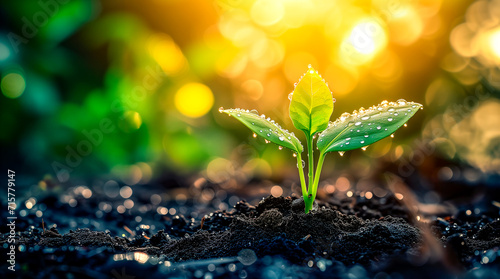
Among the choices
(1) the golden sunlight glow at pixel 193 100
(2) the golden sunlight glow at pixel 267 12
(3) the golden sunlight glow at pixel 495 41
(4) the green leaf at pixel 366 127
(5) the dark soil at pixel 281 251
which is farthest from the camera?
(3) the golden sunlight glow at pixel 495 41

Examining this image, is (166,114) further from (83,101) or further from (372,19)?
(372,19)

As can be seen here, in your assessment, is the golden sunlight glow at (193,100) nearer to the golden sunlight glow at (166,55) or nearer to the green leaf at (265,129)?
the golden sunlight glow at (166,55)

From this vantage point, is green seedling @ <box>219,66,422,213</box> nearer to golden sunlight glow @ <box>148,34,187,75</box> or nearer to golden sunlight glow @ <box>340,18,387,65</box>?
golden sunlight glow @ <box>340,18,387,65</box>

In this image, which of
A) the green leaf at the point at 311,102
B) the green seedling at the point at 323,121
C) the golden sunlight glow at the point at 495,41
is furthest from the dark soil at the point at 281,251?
the golden sunlight glow at the point at 495,41

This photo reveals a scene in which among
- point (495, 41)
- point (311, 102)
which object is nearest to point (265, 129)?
point (311, 102)

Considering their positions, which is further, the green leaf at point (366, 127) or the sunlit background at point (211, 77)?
Result: the sunlit background at point (211, 77)
